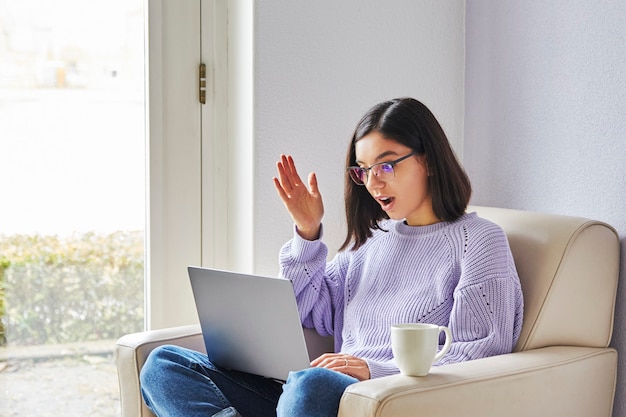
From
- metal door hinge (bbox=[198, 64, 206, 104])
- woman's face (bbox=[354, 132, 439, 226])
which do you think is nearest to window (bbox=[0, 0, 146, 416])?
metal door hinge (bbox=[198, 64, 206, 104])

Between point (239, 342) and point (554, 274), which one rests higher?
point (554, 274)

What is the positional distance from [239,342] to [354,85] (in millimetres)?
912

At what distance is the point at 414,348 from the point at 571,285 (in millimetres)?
Answer: 488

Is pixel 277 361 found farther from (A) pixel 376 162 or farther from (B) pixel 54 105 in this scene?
(B) pixel 54 105

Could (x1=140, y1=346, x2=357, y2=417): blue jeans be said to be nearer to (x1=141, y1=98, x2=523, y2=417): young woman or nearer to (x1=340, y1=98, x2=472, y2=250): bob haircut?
(x1=141, y1=98, x2=523, y2=417): young woman

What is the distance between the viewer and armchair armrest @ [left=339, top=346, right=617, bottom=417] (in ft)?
4.75

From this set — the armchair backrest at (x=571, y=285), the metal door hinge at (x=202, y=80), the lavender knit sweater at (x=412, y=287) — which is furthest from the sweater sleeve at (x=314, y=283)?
the metal door hinge at (x=202, y=80)

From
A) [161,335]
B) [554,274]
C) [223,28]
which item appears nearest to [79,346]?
[161,335]

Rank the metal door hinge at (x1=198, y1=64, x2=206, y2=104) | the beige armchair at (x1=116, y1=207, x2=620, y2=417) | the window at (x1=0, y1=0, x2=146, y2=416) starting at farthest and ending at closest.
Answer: the metal door hinge at (x1=198, y1=64, x2=206, y2=104)
the window at (x1=0, y1=0, x2=146, y2=416)
the beige armchair at (x1=116, y1=207, x2=620, y2=417)

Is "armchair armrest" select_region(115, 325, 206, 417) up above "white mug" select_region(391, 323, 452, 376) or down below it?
below

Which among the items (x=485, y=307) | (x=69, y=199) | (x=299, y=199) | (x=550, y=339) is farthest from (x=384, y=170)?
(x=69, y=199)

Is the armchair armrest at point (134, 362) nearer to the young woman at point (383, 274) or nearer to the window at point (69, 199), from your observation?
the young woman at point (383, 274)

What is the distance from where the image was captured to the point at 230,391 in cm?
186

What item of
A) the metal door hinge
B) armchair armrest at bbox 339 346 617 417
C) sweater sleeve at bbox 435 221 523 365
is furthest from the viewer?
the metal door hinge
